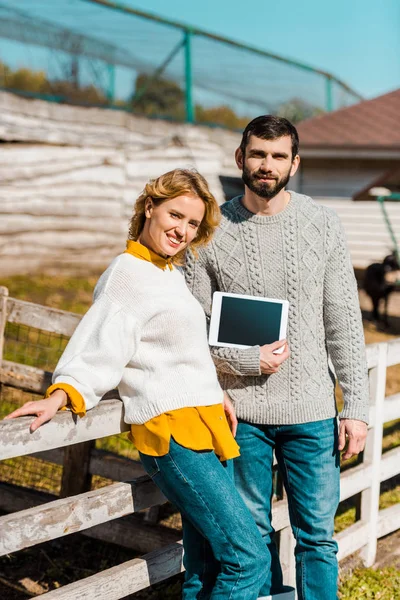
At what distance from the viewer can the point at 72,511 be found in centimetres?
242

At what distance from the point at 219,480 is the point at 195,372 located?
32 centimetres

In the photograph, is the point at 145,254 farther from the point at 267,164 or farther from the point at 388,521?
the point at 388,521

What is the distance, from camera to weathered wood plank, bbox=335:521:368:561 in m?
A: 3.61

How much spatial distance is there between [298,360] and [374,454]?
1.35m

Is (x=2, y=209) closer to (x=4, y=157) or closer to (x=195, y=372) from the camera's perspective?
(x=4, y=157)

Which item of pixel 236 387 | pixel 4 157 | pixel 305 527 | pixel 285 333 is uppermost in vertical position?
pixel 4 157

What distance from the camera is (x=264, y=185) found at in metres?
2.59

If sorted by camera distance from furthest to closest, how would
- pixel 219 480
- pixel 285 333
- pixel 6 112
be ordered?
pixel 6 112 → pixel 285 333 → pixel 219 480

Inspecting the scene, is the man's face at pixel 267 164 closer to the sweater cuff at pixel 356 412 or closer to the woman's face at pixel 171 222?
the woman's face at pixel 171 222

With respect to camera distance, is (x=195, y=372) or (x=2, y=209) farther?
(x=2, y=209)

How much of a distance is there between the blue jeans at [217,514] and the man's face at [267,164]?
901mm

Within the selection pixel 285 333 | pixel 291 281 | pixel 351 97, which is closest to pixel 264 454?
pixel 285 333

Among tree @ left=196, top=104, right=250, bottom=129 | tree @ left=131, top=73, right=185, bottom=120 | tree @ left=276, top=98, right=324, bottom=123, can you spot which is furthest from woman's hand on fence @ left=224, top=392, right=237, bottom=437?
tree @ left=276, top=98, right=324, bottom=123

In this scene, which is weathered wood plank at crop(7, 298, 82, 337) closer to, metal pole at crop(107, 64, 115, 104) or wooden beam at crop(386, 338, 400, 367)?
wooden beam at crop(386, 338, 400, 367)
